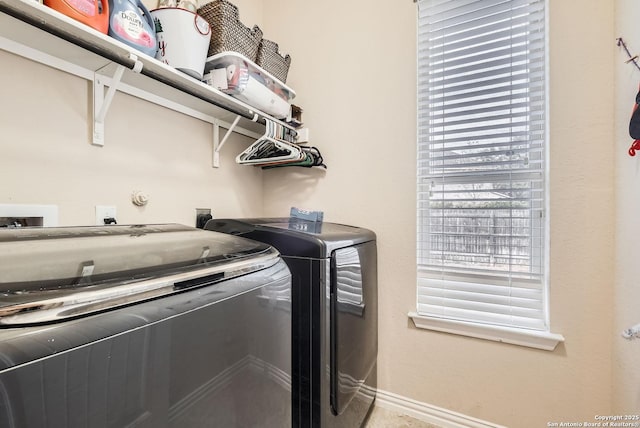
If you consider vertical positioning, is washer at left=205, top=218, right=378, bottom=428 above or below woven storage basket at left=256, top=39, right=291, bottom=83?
below

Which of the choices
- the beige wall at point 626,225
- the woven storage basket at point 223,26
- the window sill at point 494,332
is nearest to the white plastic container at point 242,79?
the woven storage basket at point 223,26

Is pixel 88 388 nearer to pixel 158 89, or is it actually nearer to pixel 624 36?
pixel 158 89

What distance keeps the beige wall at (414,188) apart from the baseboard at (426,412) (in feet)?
0.13

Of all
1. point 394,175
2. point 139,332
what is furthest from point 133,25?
point 394,175

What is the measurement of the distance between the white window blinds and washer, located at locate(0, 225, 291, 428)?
1.15 meters

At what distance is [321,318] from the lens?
1142mm

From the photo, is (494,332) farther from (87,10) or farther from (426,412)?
(87,10)

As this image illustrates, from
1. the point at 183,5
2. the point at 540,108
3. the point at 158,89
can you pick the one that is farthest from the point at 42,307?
the point at 540,108

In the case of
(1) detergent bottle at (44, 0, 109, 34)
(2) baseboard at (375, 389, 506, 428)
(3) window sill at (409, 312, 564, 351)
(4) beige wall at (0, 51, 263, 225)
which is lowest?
(2) baseboard at (375, 389, 506, 428)

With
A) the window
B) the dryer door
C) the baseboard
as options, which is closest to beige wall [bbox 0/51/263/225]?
the dryer door

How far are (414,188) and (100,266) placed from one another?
60.7 inches

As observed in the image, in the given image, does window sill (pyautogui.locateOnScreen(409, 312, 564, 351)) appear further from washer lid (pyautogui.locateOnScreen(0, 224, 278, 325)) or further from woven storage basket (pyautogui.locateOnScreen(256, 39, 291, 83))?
woven storage basket (pyautogui.locateOnScreen(256, 39, 291, 83))

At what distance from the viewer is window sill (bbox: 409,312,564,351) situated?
1389 mm

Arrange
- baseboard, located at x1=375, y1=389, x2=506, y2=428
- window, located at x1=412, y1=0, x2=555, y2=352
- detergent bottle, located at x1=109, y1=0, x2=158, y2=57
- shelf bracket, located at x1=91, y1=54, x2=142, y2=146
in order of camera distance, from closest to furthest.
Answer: detergent bottle, located at x1=109, y1=0, x2=158, y2=57 → shelf bracket, located at x1=91, y1=54, x2=142, y2=146 → window, located at x1=412, y1=0, x2=555, y2=352 → baseboard, located at x1=375, y1=389, x2=506, y2=428
